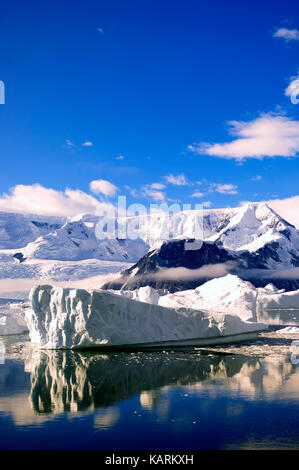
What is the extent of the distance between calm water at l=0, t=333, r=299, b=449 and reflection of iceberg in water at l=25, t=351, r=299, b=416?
4cm

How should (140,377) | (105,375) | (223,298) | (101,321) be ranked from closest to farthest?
(140,377)
(105,375)
(101,321)
(223,298)

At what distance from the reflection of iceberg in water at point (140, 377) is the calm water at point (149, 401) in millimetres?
35

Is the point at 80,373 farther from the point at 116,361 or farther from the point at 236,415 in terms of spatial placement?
the point at 236,415

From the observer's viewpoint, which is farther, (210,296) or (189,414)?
(210,296)

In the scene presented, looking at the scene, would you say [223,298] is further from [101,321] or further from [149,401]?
[149,401]

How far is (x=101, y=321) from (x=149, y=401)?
11869 mm

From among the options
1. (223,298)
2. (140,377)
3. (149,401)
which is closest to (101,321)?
(140,377)

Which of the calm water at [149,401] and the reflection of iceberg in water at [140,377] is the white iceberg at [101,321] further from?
the calm water at [149,401]

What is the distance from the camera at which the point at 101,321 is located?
90.5ft

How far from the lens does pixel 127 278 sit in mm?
169500

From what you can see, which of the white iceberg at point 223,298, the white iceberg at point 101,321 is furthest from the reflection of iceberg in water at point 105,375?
the white iceberg at point 223,298
